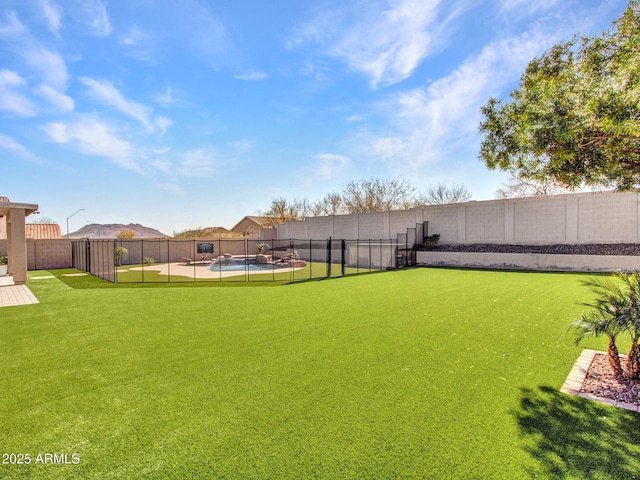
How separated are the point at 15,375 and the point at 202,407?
2.57 metres

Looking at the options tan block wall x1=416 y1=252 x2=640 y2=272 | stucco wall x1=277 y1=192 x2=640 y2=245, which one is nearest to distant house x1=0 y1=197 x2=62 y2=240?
stucco wall x1=277 y1=192 x2=640 y2=245

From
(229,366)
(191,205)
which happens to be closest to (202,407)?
(229,366)

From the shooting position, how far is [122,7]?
700 centimetres

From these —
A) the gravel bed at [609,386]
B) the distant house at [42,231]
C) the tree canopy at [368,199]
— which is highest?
the tree canopy at [368,199]

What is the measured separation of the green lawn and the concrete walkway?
2.53m

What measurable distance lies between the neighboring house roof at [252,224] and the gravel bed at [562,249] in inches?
1129

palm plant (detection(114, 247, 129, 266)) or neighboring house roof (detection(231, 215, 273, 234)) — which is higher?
neighboring house roof (detection(231, 215, 273, 234))

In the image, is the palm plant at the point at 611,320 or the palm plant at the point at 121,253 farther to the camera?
the palm plant at the point at 121,253

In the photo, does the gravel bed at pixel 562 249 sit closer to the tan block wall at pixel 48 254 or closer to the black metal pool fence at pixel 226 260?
the black metal pool fence at pixel 226 260

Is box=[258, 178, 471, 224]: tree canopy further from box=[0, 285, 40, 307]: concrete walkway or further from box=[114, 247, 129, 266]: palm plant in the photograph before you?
box=[0, 285, 40, 307]: concrete walkway

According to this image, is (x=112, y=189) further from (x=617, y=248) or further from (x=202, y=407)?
(x=617, y=248)

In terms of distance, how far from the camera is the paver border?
289 centimetres

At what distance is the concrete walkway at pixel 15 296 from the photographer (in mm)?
8148

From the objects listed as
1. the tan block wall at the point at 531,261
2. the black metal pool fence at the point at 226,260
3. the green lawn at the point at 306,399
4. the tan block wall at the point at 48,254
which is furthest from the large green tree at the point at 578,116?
the tan block wall at the point at 48,254
